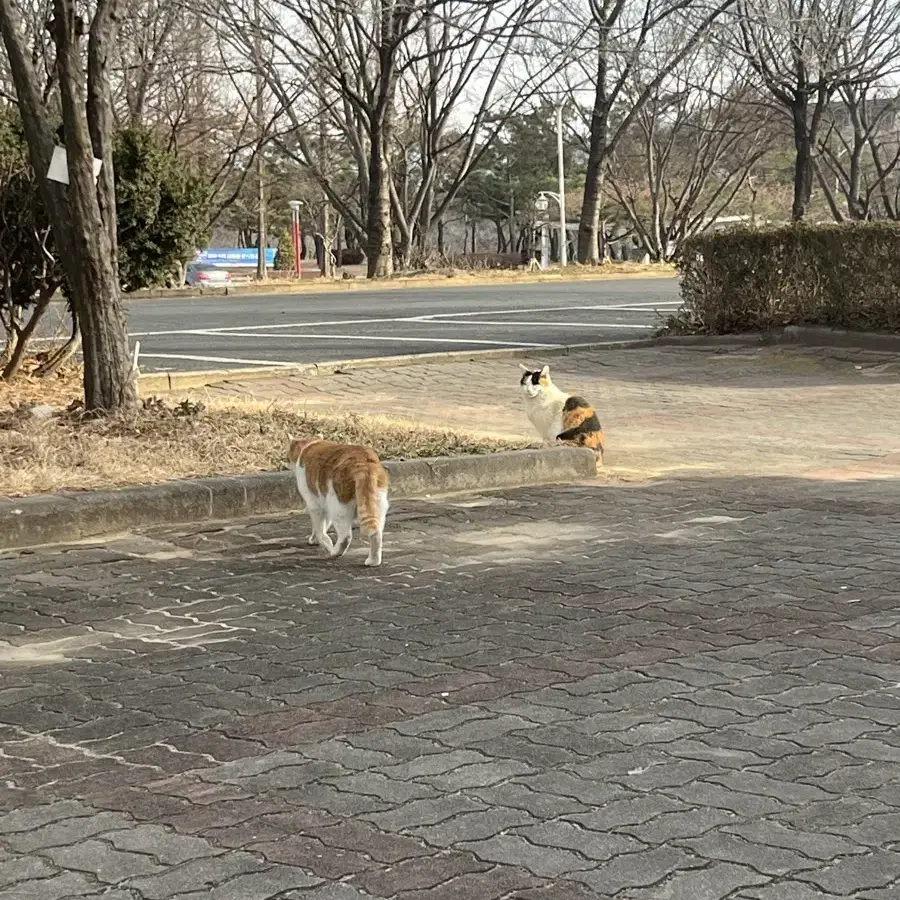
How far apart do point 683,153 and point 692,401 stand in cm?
4337

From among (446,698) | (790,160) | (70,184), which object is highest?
(790,160)

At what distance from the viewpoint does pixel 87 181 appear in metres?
9.27

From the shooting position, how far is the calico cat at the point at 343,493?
652 centimetres

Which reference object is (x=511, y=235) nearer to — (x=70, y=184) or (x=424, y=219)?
(x=424, y=219)

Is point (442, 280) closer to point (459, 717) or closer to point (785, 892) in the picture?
point (459, 717)

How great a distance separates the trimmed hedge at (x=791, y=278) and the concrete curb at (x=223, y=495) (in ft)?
23.9

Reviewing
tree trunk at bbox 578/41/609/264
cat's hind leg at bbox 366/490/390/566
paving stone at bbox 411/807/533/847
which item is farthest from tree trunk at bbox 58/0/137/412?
tree trunk at bbox 578/41/609/264

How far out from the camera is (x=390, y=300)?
27469 millimetres

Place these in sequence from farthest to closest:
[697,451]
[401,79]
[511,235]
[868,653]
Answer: [511,235] < [401,79] < [697,451] < [868,653]

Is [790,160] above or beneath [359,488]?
above

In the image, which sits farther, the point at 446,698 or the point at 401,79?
the point at 401,79

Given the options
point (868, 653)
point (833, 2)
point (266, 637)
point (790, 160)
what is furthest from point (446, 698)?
point (790, 160)

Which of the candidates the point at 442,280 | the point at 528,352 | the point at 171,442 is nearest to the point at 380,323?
the point at 528,352

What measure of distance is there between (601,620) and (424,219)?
1644 inches
